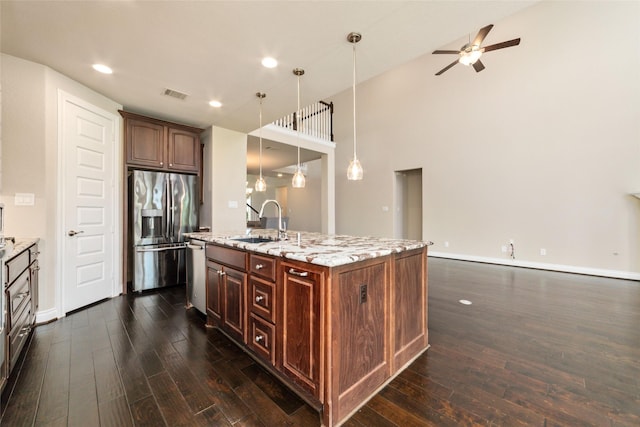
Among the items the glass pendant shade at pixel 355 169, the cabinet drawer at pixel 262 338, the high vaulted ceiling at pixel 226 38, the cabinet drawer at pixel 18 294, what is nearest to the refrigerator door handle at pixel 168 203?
the high vaulted ceiling at pixel 226 38

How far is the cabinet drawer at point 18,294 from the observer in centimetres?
167

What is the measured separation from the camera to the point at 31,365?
5.99 feet

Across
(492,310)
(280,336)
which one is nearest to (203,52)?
(280,336)

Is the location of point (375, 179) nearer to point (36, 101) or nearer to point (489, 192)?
point (489, 192)

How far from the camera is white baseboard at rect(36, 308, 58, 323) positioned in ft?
8.32

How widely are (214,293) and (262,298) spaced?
0.87 metres

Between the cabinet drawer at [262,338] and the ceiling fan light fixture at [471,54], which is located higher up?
the ceiling fan light fixture at [471,54]

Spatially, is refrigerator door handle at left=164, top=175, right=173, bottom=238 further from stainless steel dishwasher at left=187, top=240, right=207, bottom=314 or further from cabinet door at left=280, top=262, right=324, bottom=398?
cabinet door at left=280, top=262, right=324, bottom=398

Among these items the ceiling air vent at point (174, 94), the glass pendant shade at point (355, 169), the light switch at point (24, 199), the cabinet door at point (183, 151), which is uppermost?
the ceiling air vent at point (174, 94)

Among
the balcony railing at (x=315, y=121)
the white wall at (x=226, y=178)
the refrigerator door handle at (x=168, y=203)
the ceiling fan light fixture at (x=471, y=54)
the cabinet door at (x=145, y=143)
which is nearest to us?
the cabinet door at (x=145, y=143)

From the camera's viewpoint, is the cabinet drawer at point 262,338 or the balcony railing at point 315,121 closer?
the cabinet drawer at point 262,338

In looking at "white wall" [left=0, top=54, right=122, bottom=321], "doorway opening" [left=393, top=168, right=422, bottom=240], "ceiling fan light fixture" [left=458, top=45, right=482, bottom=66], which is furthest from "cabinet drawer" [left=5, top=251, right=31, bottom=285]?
"doorway opening" [left=393, top=168, right=422, bottom=240]

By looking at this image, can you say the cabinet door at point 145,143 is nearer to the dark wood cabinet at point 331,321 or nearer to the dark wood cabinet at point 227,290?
the dark wood cabinet at point 227,290

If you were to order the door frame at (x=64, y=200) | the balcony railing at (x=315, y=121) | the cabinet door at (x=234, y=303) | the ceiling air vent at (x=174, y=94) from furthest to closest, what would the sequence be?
the balcony railing at (x=315, y=121) < the ceiling air vent at (x=174, y=94) < the door frame at (x=64, y=200) < the cabinet door at (x=234, y=303)
